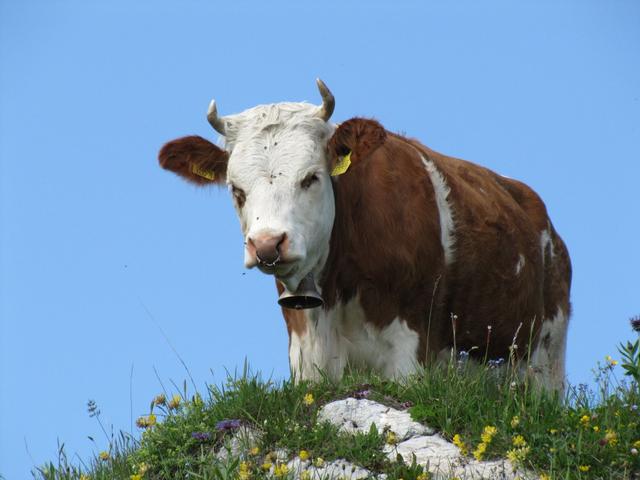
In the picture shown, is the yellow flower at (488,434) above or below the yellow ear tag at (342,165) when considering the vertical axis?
below

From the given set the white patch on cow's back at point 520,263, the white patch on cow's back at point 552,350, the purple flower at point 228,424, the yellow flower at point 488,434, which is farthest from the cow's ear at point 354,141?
the white patch on cow's back at point 552,350

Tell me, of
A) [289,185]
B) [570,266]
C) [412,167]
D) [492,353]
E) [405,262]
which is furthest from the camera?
[570,266]

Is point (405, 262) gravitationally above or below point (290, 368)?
above

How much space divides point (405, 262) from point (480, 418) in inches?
95.6

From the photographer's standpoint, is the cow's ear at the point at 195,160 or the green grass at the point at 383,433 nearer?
the green grass at the point at 383,433

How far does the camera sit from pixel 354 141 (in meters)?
9.89

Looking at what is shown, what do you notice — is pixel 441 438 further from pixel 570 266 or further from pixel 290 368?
pixel 570 266

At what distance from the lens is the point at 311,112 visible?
10.2m

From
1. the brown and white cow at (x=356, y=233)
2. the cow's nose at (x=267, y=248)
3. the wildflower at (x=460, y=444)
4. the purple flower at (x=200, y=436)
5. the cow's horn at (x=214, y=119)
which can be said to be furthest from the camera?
the cow's horn at (x=214, y=119)

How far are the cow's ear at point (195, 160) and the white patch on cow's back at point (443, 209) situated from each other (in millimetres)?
1801

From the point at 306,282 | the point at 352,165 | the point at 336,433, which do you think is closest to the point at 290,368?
the point at 306,282

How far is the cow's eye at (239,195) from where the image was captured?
9.66m

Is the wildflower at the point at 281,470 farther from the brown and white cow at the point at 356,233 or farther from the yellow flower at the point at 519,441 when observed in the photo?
the brown and white cow at the point at 356,233

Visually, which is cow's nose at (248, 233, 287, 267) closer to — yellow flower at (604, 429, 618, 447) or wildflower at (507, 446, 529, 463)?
wildflower at (507, 446, 529, 463)
